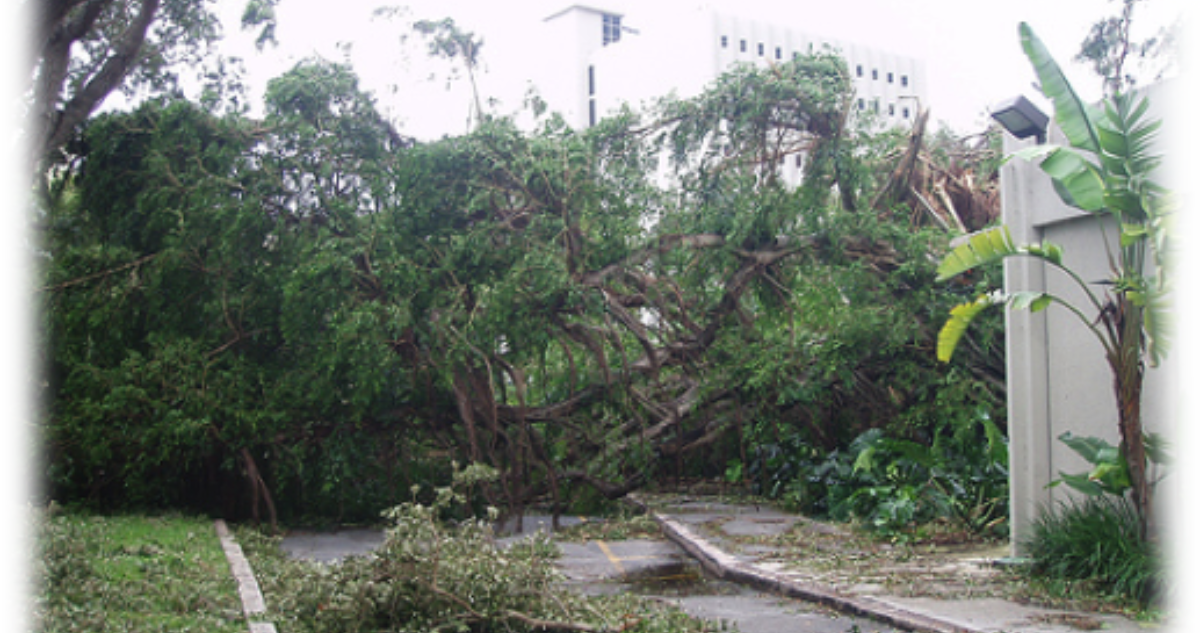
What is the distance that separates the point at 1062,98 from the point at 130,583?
8.51 meters

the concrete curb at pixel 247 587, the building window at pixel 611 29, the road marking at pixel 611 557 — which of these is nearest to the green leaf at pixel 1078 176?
the road marking at pixel 611 557

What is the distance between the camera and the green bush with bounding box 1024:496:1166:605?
324 inches

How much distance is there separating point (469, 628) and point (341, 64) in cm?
1020

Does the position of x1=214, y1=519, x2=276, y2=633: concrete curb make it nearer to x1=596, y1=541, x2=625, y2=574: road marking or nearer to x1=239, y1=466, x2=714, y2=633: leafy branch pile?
x1=239, y1=466, x2=714, y2=633: leafy branch pile

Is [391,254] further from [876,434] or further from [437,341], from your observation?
[876,434]

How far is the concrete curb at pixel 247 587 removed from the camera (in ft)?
24.0

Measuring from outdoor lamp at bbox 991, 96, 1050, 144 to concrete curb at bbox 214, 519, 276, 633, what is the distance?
26.4ft

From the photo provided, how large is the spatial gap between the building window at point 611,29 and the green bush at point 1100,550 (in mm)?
81255

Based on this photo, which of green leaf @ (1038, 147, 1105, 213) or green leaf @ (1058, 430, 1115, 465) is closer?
green leaf @ (1038, 147, 1105, 213)

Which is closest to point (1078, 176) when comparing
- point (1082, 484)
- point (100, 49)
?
point (1082, 484)

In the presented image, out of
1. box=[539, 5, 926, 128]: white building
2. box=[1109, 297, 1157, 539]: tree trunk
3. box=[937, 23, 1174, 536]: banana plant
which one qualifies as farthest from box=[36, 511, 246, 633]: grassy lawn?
box=[539, 5, 926, 128]: white building

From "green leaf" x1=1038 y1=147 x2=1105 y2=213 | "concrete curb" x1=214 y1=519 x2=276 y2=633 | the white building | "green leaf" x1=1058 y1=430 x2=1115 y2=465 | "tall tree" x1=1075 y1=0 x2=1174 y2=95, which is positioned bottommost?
"concrete curb" x1=214 y1=519 x2=276 y2=633

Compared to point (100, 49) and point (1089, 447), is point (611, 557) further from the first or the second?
point (100, 49)

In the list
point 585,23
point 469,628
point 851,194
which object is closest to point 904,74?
point 585,23
